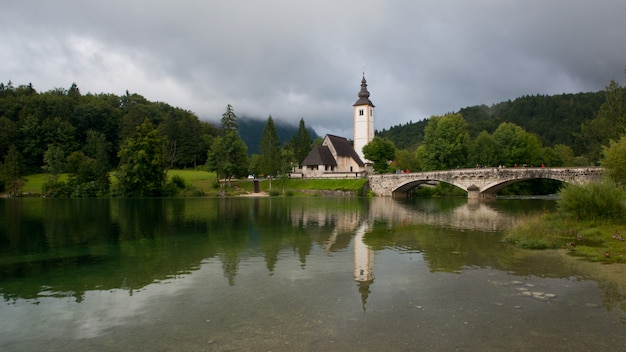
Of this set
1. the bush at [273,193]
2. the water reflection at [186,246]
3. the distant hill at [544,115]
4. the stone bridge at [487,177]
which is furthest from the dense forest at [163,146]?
Answer: the water reflection at [186,246]

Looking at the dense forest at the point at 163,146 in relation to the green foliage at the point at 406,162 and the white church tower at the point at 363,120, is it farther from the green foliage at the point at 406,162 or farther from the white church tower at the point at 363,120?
the white church tower at the point at 363,120

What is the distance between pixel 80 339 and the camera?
8.30 m

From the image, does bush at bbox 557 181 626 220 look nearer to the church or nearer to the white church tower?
the church

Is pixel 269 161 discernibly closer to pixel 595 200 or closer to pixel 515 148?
pixel 515 148

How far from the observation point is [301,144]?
103m

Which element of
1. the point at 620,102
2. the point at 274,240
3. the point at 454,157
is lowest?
the point at 274,240

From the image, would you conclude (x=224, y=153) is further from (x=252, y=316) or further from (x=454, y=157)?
(x=252, y=316)

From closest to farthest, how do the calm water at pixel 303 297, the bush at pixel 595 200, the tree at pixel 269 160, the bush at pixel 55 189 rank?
the calm water at pixel 303 297 → the bush at pixel 595 200 → the bush at pixel 55 189 → the tree at pixel 269 160

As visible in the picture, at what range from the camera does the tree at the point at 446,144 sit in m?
80.9

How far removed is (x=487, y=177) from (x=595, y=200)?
136 feet

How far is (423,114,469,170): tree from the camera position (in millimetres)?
80875

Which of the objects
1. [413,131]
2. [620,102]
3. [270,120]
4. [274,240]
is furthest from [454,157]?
[413,131]

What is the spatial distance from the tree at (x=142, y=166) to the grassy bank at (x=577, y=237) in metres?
62.7

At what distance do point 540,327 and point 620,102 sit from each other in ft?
184
